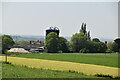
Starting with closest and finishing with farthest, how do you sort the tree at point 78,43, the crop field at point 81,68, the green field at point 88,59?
the crop field at point 81,68 → the green field at point 88,59 → the tree at point 78,43

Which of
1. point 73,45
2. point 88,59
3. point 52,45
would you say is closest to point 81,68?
point 88,59

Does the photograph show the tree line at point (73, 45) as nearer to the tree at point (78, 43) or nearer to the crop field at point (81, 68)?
the tree at point (78, 43)

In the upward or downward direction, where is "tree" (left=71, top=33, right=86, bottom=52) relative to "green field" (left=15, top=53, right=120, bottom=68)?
upward

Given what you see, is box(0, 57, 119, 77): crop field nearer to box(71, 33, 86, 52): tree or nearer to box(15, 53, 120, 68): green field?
box(15, 53, 120, 68): green field

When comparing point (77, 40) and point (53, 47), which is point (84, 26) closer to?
point (77, 40)

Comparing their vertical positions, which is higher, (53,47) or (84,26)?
(84,26)

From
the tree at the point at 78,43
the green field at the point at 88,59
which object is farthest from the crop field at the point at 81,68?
the tree at the point at 78,43

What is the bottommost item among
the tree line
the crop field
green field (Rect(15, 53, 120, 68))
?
green field (Rect(15, 53, 120, 68))

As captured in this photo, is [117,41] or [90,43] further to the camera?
[117,41]

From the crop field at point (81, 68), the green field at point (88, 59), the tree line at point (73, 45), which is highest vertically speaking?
the tree line at point (73, 45)

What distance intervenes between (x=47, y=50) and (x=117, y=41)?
1095 inches

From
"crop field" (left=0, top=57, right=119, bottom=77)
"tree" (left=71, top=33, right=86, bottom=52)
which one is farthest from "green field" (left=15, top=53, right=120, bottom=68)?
"tree" (left=71, top=33, right=86, bottom=52)

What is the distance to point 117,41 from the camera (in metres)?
78.0

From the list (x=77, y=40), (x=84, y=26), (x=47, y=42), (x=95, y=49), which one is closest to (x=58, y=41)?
(x=47, y=42)
